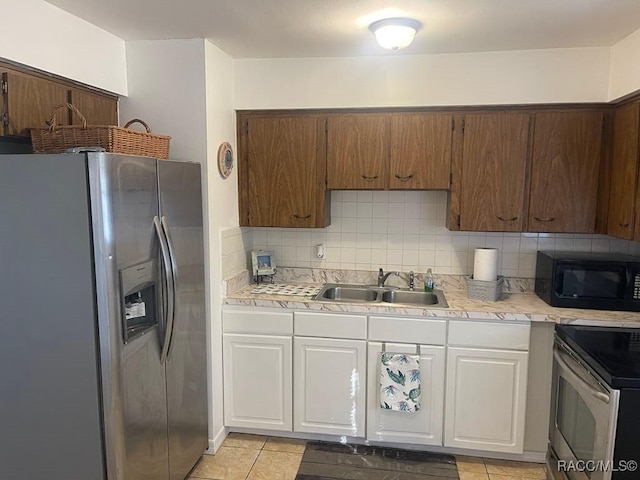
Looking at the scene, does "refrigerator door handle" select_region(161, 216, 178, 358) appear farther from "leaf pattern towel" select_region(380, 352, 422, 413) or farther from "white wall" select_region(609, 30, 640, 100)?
"white wall" select_region(609, 30, 640, 100)

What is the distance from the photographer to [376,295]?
126 inches

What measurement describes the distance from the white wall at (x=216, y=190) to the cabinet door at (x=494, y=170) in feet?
4.89

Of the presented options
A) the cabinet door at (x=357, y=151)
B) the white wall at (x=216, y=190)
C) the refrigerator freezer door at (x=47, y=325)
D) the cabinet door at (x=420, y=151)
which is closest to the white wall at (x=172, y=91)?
the white wall at (x=216, y=190)

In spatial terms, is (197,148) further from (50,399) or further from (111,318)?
(50,399)

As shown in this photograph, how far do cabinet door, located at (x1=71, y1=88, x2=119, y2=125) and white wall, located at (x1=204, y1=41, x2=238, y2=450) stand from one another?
1.82 ft

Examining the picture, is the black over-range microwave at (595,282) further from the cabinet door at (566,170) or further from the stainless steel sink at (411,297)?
the stainless steel sink at (411,297)

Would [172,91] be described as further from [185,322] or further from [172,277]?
[185,322]

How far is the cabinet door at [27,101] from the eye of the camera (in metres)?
1.95

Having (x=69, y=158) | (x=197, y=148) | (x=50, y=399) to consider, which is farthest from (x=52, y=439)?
(x=197, y=148)

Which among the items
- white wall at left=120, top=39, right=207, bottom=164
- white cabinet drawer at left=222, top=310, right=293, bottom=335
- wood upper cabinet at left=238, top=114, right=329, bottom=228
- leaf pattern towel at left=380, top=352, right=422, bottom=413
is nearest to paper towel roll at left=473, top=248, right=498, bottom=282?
leaf pattern towel at left=380, top=352, right=422, bottom=413

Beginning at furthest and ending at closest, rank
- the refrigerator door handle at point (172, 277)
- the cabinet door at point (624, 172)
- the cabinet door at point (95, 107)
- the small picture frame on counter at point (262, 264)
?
1. the small picture frame on counter at point (262, 264)
2. the cabinet door at point (624, 172)
3. the cabinet door at point (95, 107)
4. the refrigerator door handle at point (172, 277)

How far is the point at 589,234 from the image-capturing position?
3.00m

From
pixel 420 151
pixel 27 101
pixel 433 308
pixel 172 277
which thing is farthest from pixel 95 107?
pixel 433 308

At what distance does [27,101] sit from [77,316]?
99 centimetres
